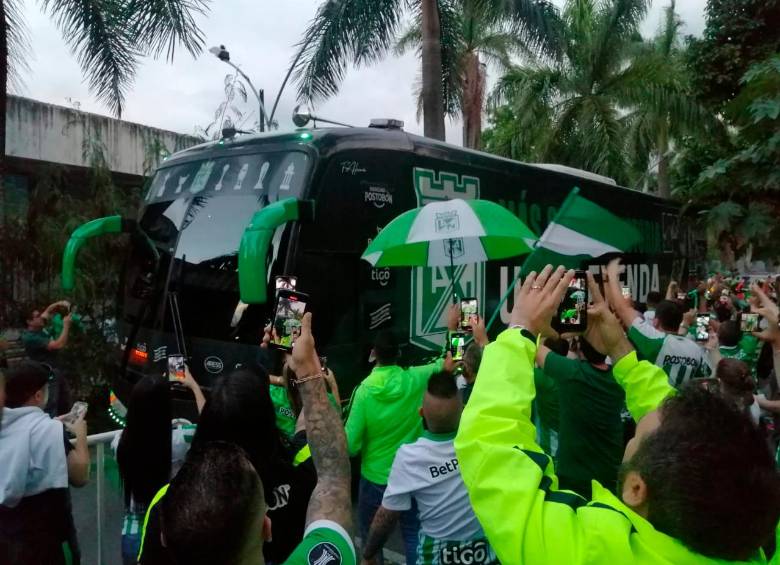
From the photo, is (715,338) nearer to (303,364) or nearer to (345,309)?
(345,309)

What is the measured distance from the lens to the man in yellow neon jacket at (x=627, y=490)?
1.33 metres

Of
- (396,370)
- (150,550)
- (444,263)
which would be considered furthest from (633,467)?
(444,263)

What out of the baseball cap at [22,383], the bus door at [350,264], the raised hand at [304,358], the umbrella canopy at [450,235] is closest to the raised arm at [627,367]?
the raised hand at [304,358]

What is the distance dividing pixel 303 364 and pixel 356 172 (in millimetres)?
4418

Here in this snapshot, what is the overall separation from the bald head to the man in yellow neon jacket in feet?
4.08

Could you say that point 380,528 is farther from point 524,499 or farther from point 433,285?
point 433,285

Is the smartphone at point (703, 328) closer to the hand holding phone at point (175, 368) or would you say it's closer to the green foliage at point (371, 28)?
the hand holding phone at point (175, 368)

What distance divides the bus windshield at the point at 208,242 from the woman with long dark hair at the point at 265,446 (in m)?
3.55

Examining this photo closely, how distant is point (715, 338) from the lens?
526 centimetres

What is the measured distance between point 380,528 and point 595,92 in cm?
2117

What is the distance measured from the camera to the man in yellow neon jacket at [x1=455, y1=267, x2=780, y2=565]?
133 centimetres

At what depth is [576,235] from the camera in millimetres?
3041

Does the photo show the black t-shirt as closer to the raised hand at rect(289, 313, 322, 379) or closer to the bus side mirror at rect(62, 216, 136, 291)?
the raised hand at rect(289, 313, 322, 379)

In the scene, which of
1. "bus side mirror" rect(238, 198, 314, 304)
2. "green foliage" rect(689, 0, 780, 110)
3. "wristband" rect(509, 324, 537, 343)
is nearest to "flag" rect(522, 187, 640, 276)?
"wristband" rect(509, 324, 537, 343)
